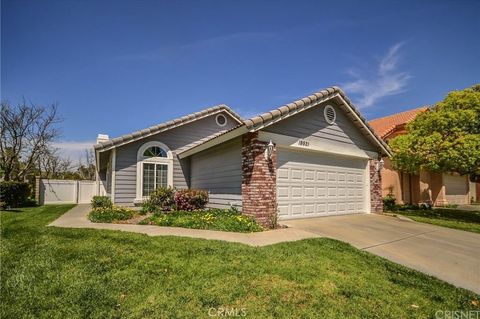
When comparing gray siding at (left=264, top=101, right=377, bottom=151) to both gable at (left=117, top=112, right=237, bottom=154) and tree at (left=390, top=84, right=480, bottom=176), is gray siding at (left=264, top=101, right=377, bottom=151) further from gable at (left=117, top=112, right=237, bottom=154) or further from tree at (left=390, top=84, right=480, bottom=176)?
gable at (left=117, top=112, right=237, bottom=154)

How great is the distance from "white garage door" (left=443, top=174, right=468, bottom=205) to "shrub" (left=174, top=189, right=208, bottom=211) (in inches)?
747

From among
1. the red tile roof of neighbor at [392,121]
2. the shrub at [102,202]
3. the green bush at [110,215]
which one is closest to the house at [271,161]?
the shrub at [102,202]

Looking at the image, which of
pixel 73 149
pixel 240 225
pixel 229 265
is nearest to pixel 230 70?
pixel 240 225

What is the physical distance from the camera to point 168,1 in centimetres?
863

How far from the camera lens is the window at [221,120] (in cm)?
1555

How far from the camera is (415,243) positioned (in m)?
6.76

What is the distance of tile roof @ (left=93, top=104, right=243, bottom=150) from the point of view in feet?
38.0

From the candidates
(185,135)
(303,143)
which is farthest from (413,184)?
(185,135)

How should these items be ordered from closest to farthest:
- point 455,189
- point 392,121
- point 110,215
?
1. point 110,215
2. point 455,189
3. point 392,121

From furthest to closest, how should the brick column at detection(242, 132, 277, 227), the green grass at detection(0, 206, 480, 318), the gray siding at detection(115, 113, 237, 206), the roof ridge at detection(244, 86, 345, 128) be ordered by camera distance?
the gray siding at detection(115, 113, 237, 206)
the brick column at detection(242, 132, 277, 227)
the roof ridge at detection(244, 86, 345, 128)
the green grass at detection(0, 206, 480, 318)

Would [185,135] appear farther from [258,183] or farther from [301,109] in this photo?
[258,183]

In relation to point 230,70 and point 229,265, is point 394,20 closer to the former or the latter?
point 230,70

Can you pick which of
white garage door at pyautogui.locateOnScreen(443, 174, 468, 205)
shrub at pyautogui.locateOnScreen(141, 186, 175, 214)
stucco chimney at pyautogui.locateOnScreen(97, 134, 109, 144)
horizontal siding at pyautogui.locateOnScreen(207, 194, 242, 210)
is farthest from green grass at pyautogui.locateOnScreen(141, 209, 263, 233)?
white garage door at pyautogui.locateOnScreen(443, 174, 468, 205)

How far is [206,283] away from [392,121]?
2279 cm
